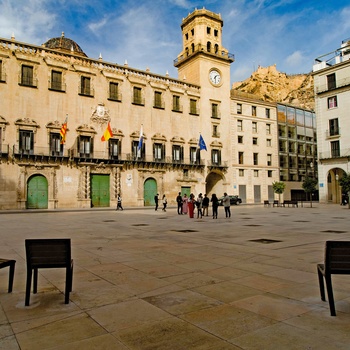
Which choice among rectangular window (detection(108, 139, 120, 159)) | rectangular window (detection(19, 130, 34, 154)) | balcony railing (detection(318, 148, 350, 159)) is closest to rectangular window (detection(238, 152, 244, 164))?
balcony railing (detection(318, 148, 350, 159))

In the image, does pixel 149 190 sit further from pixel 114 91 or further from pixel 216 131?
pixel 216 131

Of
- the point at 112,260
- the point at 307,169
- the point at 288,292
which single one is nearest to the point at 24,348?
the point at 288,292

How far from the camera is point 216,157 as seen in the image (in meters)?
47.1

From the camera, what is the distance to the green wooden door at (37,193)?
33531mm

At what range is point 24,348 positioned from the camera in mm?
3156

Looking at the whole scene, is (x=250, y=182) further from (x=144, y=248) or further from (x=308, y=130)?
(x=144, y=248)

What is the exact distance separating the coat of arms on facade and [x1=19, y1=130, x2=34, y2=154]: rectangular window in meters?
7.07

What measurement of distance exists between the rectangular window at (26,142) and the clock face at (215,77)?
2631cm

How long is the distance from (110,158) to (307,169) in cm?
3759

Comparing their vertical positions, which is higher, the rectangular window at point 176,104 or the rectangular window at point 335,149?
the rectangular window at point 176,104

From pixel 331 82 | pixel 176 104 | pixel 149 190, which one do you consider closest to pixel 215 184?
pixel 149 190

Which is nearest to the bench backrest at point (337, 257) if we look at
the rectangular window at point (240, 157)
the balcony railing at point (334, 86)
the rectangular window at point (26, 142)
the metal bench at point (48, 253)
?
the metal bench at point (48, 253)

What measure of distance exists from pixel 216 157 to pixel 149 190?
11794 millimetres

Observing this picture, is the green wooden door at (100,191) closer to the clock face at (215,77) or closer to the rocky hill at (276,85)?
the clock face at (215,77)
